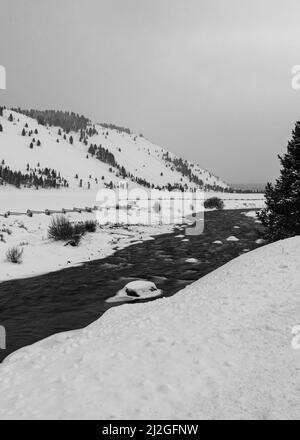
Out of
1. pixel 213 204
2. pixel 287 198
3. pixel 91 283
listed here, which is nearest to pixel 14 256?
pixel 91 283

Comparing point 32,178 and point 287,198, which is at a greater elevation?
point 32,178

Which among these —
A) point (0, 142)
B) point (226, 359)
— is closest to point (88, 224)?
point (226, 359)

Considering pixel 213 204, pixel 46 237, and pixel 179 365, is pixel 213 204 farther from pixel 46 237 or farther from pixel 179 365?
pixel 179 365

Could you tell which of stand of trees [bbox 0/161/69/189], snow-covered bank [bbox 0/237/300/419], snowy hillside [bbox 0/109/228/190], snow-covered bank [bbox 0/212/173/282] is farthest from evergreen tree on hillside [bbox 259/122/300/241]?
snowy hillside [bbox 0/109/228/190]

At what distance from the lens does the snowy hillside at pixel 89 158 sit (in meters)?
65.1

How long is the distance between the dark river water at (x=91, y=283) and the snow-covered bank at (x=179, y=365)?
1.63 meters

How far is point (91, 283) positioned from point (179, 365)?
31.8 ft

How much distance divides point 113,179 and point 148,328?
228ft

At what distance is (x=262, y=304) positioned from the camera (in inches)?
325

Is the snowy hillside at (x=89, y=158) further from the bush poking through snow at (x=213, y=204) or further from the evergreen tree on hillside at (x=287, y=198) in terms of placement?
the evergreen tree on hillside at (x=287, y=198)

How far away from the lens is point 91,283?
1548 cm

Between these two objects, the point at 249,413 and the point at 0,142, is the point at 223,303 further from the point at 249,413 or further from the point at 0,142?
the point at 0,142

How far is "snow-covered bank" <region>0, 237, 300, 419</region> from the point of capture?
5262 mm

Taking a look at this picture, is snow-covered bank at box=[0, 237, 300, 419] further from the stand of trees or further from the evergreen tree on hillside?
the stand of trees
